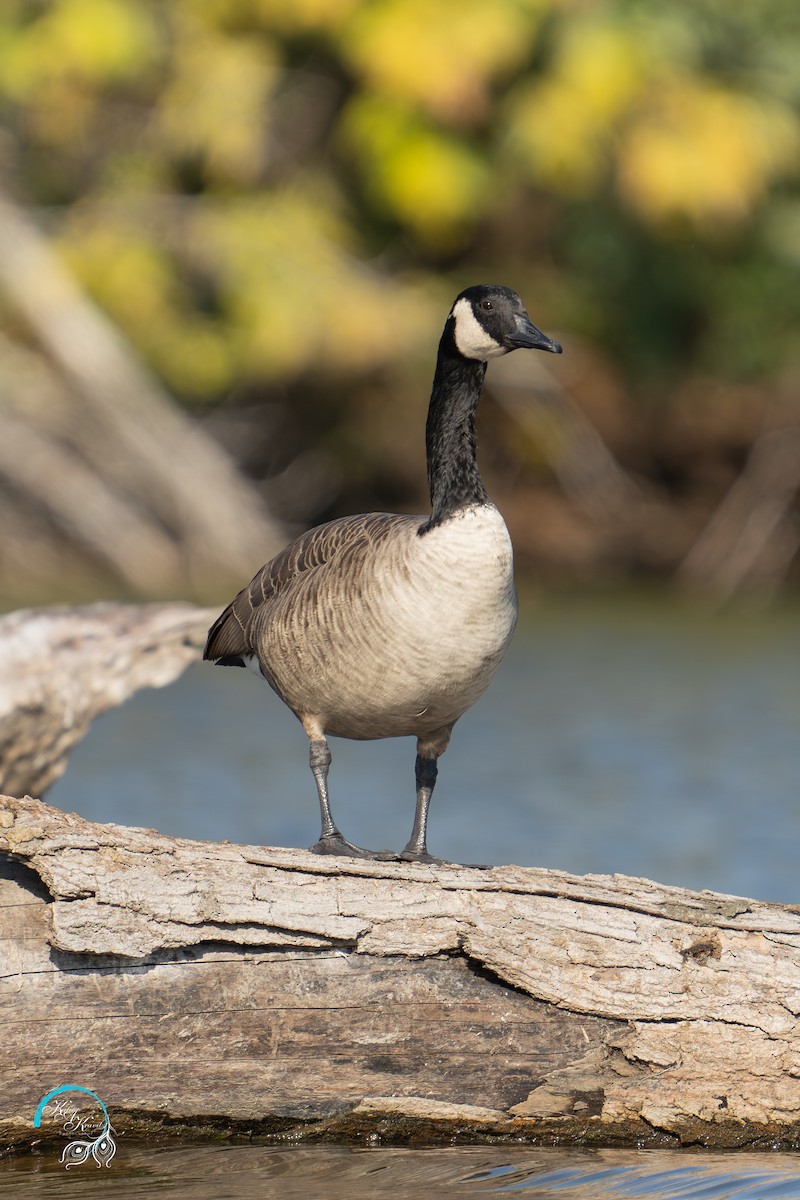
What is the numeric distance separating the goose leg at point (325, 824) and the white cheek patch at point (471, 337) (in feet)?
5.08

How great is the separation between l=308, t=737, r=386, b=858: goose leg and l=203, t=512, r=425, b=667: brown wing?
0.53m

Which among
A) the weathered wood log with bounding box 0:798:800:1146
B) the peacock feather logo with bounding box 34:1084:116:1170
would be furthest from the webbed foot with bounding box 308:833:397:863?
the peacock feather logo with bounding box 34:1084:116:1170

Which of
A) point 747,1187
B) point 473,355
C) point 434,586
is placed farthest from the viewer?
point 473,355

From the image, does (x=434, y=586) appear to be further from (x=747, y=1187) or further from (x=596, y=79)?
(x=596, y=79)

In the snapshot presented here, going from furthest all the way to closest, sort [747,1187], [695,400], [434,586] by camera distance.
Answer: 1. [695,400]
2. [434,586]
3. [747,1187]

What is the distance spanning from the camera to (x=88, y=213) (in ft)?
67.4

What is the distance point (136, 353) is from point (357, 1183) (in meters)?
16.7

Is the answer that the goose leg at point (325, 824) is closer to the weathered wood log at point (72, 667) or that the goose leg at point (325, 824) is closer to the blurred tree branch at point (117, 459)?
the weathered wood log at point (72, 667)

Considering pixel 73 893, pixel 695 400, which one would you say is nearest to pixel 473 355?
pixel 73 893

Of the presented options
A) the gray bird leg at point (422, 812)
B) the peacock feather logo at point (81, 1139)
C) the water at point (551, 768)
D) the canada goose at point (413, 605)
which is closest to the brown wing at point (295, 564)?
the canada goose at point (413, 605)

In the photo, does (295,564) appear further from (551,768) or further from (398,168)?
(398,168)

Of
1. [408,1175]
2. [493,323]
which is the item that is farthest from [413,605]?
[408,1175]

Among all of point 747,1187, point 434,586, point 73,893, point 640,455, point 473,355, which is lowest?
point 747,1187

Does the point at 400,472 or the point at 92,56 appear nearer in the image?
the point at 92,56
